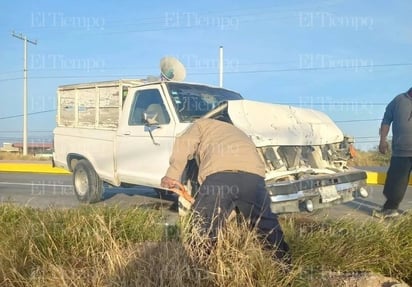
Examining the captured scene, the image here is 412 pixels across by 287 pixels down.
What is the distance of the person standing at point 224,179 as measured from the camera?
3.91 m

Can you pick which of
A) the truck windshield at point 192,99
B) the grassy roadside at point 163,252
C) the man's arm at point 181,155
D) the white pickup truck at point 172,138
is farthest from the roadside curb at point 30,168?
the man's arm at point 181,155

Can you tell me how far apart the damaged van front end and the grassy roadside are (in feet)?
1.50

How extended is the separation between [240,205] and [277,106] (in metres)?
2.44

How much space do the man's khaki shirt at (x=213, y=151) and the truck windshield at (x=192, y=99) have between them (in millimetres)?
2106

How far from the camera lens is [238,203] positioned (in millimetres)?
4090

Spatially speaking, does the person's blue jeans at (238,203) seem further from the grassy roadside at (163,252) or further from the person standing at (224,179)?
the grassy roadside at (163,252)

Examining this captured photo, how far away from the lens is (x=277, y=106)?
6.23 meters

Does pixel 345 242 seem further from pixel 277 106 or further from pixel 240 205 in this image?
pixel 277 106

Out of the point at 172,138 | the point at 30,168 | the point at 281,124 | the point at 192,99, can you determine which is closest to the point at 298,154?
the point at 281,124

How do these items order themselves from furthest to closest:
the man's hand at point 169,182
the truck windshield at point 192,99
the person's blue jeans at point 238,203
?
1. the truck windshield at point 192,99
2. the man's hand at point 169,182
3. the person's blue jeans at point 238,203

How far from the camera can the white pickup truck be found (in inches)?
217

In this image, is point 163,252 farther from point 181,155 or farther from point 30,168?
point 30,168

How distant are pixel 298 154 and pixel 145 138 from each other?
2.20 meters

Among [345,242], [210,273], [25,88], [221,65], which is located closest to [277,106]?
[345,242]
